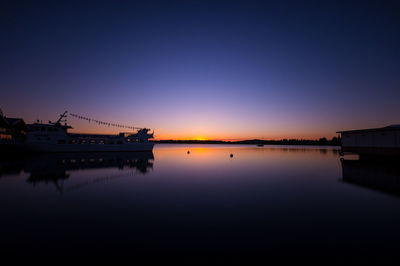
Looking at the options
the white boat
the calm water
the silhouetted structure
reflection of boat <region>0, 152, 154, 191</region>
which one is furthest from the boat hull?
the silhouetted structure

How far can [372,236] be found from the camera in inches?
265

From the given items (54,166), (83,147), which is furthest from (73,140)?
(54,166)

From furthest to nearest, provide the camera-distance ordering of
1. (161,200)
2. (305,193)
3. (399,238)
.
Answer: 1. (305,193)
2. (161,200)
3. (399,238)

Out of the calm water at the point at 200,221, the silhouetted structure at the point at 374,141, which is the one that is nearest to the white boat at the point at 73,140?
the calm water at the point at 200,221

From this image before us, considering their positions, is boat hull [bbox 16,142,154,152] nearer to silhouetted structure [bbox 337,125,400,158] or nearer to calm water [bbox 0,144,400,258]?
calm water [bbox 0,144,400,258]

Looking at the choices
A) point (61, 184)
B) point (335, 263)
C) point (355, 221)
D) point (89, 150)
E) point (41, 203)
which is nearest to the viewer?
point (335, 263)

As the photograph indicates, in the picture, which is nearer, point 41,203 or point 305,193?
point 41,203

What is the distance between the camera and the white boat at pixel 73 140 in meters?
43.9

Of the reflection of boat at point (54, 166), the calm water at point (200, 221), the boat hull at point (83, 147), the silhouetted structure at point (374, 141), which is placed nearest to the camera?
the calm water at point (200, 221)

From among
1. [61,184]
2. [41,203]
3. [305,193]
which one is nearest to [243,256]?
[305,193]

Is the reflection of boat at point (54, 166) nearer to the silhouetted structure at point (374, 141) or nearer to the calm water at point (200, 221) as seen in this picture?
the calm water at point (200, 221)

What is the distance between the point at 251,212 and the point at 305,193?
6411mm

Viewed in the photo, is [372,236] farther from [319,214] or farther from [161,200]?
[161,200]

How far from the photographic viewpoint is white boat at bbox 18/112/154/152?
4394 cm
